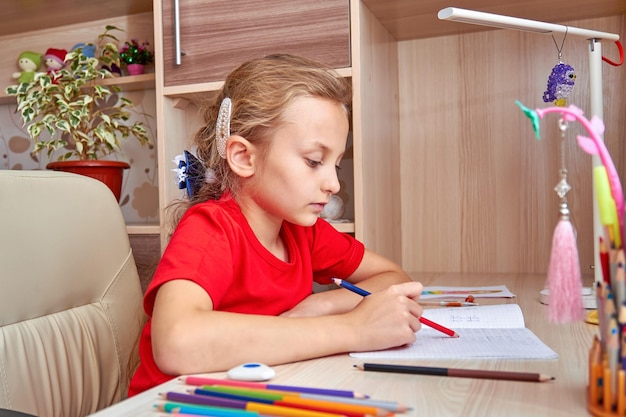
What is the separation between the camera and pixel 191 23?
4.97 feet

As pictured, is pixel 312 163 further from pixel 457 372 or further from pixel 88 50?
pixel 88 50

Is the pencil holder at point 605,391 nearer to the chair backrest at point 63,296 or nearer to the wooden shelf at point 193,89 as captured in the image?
the chair backrest at point 63,296

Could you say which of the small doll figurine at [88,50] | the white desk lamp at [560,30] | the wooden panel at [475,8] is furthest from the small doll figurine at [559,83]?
the small doll figurine at [88,50]

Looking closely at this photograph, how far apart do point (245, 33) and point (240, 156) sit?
55 centimetres

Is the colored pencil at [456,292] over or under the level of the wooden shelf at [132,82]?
under

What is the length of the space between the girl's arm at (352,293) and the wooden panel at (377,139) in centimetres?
15

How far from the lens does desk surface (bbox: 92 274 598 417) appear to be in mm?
544

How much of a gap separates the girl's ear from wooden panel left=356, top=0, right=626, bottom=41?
568 millimetres

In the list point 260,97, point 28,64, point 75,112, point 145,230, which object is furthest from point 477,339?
point 28,64

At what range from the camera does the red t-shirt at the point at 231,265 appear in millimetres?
831

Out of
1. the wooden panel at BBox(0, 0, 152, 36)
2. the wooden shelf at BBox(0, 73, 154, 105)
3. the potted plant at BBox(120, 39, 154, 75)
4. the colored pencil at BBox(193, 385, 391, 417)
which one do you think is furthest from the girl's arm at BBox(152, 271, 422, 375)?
the wooden panel at BBox(0, 0, 152, 36)

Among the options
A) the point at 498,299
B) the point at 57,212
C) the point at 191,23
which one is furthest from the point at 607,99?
the point at 57,212

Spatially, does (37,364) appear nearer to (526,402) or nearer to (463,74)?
(526,402)

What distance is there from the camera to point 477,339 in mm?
813
